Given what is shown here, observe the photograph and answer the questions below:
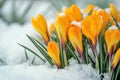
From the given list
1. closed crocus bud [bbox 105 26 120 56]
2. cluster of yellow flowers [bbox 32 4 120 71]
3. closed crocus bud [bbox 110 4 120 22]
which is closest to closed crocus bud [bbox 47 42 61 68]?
cluster of yellow flowers [bbox 32 4 120 71]

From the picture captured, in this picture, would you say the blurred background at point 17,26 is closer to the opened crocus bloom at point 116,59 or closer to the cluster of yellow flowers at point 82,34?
the cluster of yellow flowers at point 82,34

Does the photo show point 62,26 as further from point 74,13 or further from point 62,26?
point 74,13

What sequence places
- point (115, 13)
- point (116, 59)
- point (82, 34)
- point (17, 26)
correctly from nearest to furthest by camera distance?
point (116, 59), point (82, 34), point (115, 13), point (17, 26)

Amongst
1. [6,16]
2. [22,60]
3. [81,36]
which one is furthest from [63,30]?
[6,16]

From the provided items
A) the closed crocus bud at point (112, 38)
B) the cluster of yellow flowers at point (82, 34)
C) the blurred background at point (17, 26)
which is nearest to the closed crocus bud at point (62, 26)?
the cluster of yellow flowers at point (82, 34)


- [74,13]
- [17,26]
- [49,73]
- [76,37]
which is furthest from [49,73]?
[17,26]

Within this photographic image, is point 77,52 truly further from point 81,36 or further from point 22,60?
point 22,60

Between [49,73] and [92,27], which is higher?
[92,27]

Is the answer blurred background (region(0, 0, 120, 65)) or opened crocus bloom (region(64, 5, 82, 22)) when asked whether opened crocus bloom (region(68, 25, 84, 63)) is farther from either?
blurred background (region(0, 0, 120, 65))
